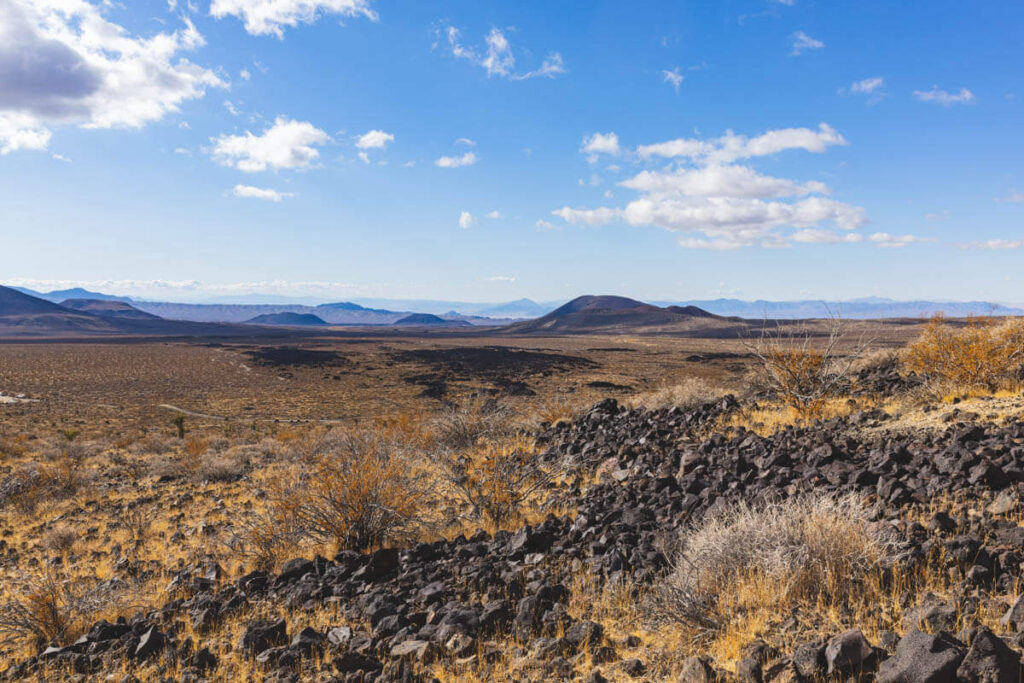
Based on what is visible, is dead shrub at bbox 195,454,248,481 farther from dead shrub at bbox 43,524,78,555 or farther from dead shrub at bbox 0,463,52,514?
dead shrub at bbox 43,524,78,555

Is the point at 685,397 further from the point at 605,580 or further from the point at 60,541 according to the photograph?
the point at 60,541

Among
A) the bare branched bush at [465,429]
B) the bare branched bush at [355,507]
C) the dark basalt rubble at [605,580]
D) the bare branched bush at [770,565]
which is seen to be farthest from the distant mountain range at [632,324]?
the bare branched bush at [770,565]

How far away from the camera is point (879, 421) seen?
9.59 m

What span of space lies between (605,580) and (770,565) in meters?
1.67

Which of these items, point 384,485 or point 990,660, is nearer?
point 990,660

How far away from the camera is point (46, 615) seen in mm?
6184

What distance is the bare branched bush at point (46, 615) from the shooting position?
6090 millimetres

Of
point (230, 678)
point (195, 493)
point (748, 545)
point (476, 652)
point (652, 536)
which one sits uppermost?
point (748, 545)

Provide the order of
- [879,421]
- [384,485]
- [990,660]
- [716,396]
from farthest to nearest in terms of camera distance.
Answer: [716,396], [879,421], [384,485], [990,660]

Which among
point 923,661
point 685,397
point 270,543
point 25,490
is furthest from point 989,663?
point 25,490

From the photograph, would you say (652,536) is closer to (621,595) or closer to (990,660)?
(621,595)

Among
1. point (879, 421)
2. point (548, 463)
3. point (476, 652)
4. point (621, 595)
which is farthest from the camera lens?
point (548, 463)

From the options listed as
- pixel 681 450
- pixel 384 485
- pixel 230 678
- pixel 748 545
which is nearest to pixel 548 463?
pixel 681 450

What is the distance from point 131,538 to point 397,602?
7.79m
